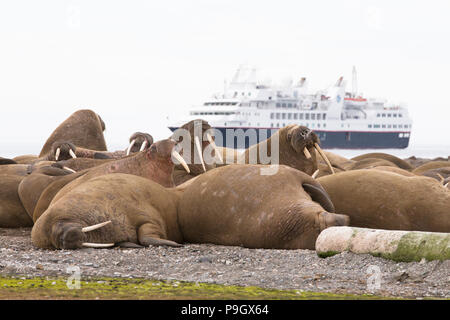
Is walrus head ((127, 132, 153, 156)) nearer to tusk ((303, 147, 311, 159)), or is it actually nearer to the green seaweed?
tusk ((303, 147, 311, 159))

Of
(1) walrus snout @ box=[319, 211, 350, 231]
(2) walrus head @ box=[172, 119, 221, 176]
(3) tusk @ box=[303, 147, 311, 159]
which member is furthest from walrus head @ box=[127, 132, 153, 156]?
(1) walrus snout @ box=[319, 211, 350, 231]

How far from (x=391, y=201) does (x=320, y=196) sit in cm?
60

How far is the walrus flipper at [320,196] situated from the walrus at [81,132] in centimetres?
615

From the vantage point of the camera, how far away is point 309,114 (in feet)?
232

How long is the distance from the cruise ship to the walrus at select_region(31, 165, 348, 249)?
51.6 meters

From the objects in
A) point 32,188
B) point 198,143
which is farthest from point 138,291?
point 198,143

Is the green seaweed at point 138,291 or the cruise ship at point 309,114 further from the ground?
the green seaweed at point 138,291

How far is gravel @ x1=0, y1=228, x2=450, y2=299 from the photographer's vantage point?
3893mm

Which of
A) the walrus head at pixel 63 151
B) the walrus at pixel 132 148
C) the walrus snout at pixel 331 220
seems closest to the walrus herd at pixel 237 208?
the walrus snout at pixel 331 220

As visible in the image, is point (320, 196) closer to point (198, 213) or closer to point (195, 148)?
point (198, 213)

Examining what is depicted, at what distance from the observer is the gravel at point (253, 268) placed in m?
3.89

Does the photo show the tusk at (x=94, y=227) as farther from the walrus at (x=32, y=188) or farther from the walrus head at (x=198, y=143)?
the walrus head at (x=198, y=143)
